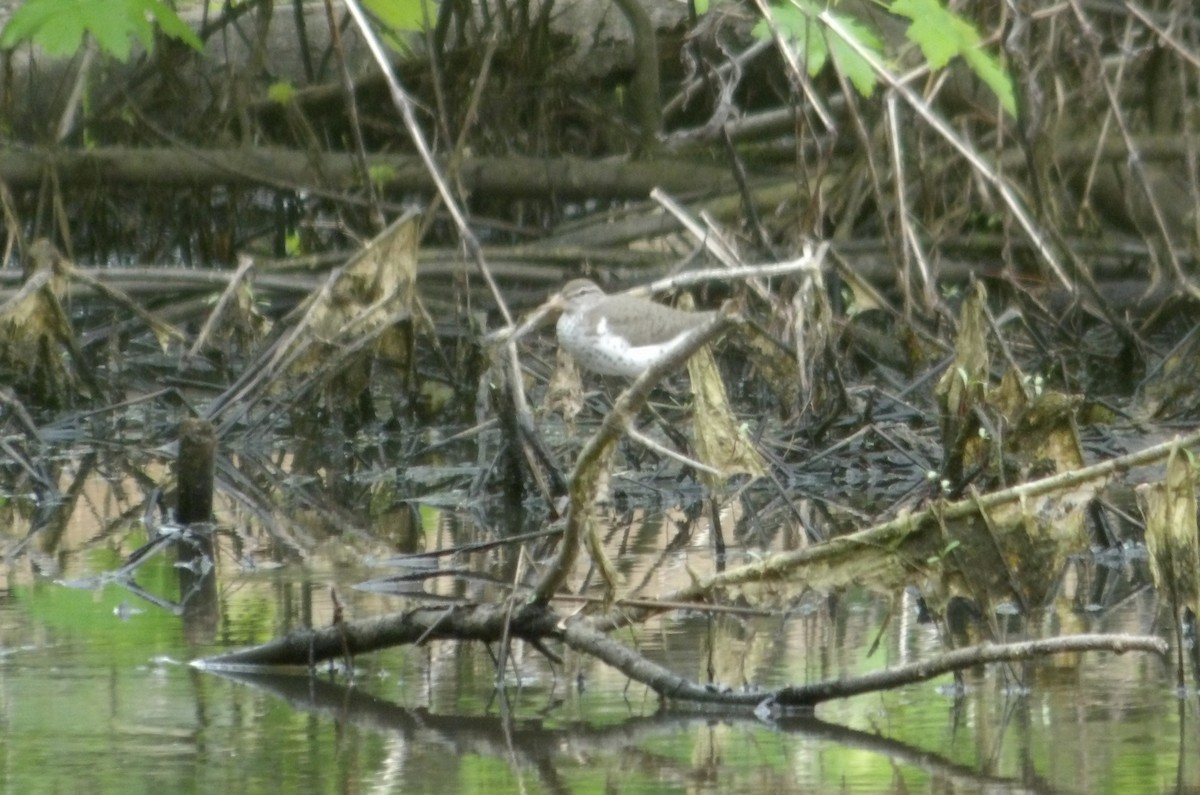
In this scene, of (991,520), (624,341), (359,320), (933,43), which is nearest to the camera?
(991,520)

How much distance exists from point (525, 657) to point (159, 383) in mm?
5904

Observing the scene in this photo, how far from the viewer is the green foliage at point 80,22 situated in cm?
546

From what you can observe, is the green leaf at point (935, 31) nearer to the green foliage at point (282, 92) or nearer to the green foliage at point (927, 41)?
the green foliage at point (927, 41)

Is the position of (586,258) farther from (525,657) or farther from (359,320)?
(525,657)

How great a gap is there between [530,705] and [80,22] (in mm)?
2172

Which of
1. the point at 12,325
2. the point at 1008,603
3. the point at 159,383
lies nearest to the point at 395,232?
the point at 12,325

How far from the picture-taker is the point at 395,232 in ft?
27.7

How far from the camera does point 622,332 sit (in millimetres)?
6684

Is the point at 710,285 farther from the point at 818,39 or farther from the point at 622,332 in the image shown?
the point at 818,39

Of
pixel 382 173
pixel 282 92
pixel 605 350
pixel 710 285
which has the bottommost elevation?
pixel 605 350

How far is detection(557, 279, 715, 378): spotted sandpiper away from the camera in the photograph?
21.7 feet

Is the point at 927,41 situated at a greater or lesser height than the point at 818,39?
lesser

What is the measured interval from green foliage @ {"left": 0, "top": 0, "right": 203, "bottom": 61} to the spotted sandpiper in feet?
5.44

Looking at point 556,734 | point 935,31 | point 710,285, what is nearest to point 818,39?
point 935,31
